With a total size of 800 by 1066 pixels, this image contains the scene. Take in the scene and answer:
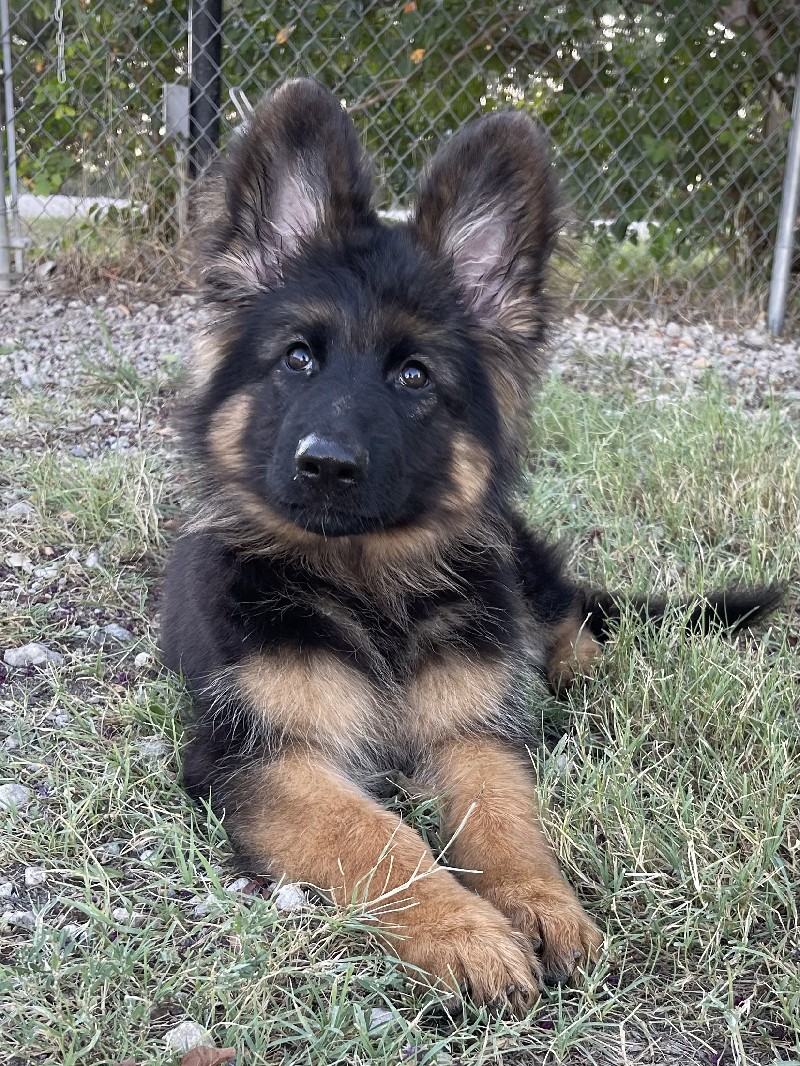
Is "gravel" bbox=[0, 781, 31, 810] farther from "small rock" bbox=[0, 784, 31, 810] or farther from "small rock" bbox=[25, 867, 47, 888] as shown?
"small rock" bbox=[25, 867, 47, 888]

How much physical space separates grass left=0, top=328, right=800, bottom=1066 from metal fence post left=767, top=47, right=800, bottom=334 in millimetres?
3878

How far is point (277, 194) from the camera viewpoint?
2.96 m

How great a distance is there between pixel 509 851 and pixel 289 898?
517 mm

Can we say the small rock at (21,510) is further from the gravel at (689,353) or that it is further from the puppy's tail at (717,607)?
the gravel at (689,353)

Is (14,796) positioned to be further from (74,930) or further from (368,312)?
(368,312)

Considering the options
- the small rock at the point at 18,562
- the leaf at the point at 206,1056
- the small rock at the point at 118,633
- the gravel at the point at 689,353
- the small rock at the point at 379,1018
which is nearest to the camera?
the leaf at the point at 206,1056

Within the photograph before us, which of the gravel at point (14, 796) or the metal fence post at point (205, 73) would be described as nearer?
the gravel at point (14, 796)

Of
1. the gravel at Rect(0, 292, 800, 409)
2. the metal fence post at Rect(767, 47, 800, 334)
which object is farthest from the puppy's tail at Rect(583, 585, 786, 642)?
the metal fence post at Rect(767, 47, 800, 334)

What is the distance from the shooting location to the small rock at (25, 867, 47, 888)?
2.39m

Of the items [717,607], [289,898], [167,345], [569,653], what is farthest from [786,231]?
[289,898]

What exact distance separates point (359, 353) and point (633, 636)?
4.05 ft

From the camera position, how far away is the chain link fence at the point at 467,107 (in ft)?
23.4

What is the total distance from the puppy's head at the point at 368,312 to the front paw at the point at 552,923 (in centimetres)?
96

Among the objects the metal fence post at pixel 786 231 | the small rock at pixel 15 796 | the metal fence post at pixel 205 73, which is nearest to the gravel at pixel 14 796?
the small rock at pixel 15 796
